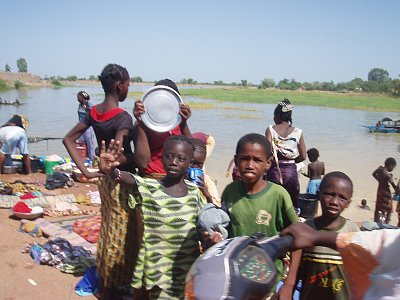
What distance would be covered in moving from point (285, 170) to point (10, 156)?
18.4 ft

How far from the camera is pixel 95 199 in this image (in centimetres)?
649

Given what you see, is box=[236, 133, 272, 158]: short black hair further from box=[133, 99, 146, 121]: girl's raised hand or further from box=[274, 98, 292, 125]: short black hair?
box=[274, 98, 292, 125]: short black hair

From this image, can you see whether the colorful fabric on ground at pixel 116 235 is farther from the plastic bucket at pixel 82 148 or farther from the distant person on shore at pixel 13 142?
the plastic bucket at pixel 82 148

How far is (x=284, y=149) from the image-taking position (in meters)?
4.49

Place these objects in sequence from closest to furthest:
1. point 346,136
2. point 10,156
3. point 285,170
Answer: point 285,170, point 10,156, point 346,136

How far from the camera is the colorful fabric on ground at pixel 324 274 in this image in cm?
224

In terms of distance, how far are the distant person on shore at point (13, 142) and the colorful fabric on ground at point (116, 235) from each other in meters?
5.12

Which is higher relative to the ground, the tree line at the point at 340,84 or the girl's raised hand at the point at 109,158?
the tree line at the point at 340,84

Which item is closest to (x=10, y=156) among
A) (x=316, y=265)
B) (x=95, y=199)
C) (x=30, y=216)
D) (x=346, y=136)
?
(x=95, y=199)

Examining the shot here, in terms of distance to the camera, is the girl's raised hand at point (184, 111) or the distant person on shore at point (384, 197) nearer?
the girl's raised hand at point (184, 111)

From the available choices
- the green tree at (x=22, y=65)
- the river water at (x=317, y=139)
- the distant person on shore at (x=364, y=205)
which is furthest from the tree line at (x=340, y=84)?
the distant person on shore at (x=364, y=205)

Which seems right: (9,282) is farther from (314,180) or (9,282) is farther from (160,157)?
(314,180)

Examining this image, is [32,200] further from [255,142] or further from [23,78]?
[23,78]

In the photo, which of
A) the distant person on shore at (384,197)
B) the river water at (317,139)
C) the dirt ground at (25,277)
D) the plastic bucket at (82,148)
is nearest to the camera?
the dirt ground at (25,277)
